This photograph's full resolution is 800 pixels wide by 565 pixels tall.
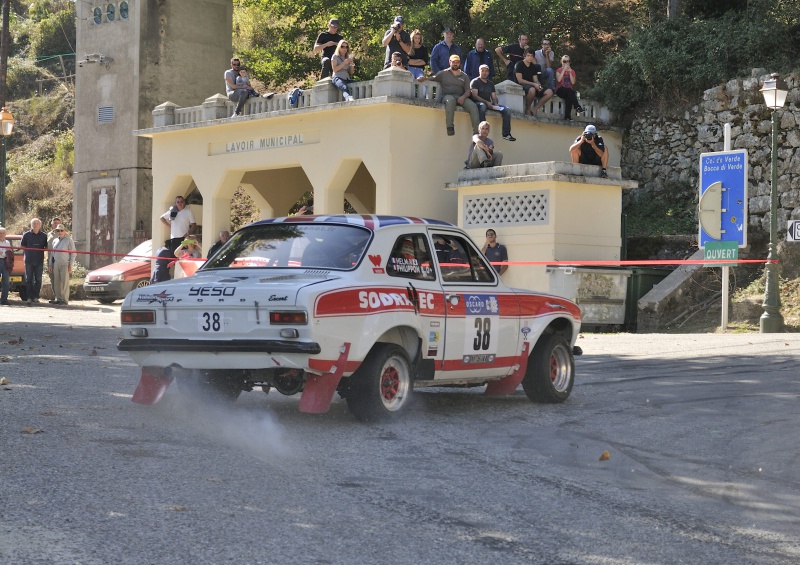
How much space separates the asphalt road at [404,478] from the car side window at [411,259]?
1.23m

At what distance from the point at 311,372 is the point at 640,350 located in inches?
371

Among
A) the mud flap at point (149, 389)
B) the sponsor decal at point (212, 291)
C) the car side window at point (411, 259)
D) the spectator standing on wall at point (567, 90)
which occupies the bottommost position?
the mud flap at point (149, 389)

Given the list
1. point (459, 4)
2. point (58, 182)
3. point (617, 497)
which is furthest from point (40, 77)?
point (617, 497)

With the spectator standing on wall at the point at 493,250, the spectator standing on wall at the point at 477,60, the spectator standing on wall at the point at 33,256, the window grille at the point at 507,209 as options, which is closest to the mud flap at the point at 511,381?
the spectator standing on wall at the point at 493,250

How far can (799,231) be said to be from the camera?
68.9 feet

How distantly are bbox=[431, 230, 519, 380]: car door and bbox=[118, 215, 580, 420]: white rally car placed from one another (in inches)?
0.5

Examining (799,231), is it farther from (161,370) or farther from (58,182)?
(58,182)

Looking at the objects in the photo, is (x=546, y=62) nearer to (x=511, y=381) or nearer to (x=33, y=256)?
(x=33, y=256)

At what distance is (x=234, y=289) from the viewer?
9.90 metres

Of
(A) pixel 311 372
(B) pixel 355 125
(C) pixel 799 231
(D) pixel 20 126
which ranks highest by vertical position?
→ (D) pixel 20 126

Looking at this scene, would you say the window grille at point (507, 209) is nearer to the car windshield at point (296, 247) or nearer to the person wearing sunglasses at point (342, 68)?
the person wearing sunglasses at point (342, 68)

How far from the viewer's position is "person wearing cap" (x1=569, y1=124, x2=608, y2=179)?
25750mm

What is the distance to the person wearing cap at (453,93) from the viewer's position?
2752cm

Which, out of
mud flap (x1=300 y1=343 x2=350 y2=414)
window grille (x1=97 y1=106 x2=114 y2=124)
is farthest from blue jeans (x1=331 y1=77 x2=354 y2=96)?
mud flap (x1=300 y1=343 x2=350 y2=414)
